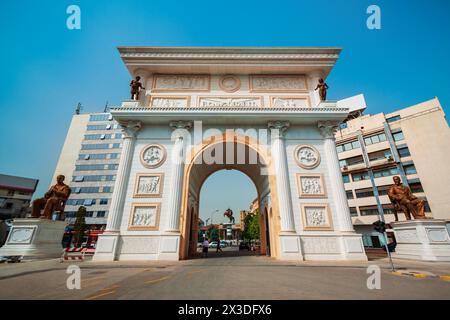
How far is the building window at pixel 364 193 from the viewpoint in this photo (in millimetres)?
29658

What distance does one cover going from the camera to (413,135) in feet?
91.7

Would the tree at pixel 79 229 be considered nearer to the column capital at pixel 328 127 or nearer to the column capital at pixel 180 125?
the column capital at pixel 180 125

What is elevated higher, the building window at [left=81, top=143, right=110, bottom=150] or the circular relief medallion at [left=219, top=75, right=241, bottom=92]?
the building window at [left=81, top=143, right=110, bottom=150]

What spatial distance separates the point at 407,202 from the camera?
10945mm

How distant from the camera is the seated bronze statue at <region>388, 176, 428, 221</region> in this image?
10570 millimetres

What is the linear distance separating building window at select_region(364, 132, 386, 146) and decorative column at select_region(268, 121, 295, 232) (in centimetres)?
2681

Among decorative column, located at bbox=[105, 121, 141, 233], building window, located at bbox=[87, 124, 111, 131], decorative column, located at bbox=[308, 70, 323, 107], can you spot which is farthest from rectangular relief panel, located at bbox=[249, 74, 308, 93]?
building window, located at bbox=[87, 124, 111, 131]

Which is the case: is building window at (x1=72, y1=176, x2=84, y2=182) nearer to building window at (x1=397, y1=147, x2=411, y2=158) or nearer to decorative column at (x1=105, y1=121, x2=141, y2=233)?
decorative column at (x1=105, y1=121, x2=141, y2=233)

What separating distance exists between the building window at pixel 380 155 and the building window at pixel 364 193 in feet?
16.8

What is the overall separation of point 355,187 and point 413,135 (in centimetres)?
1071

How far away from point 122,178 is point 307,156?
468 inches

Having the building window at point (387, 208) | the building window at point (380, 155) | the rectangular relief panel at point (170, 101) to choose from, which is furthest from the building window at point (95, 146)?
the building window at point (387, 208)
